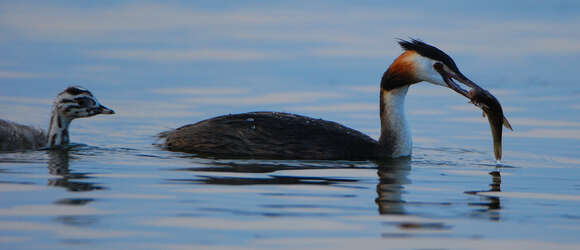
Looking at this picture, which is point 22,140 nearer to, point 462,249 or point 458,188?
point 458,188

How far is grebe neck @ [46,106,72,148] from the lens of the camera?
12.6 meters

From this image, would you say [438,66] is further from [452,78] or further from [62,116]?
[62,116]

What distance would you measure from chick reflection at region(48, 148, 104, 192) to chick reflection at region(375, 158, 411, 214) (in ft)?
7.53

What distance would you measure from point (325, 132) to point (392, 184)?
6.72 ft

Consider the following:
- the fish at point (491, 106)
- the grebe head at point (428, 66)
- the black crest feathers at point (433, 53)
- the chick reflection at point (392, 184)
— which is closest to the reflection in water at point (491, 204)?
the chick reflection at point (392, 184)

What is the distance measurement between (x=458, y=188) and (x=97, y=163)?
11.4ft

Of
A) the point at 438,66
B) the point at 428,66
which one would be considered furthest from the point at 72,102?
the point at 438,66

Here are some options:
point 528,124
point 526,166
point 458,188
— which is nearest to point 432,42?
point 528,124

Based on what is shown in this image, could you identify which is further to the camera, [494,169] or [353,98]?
[353,98]

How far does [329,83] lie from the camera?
21.8 m

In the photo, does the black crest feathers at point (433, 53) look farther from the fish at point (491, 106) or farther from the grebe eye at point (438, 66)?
the fish at point (491, 106)

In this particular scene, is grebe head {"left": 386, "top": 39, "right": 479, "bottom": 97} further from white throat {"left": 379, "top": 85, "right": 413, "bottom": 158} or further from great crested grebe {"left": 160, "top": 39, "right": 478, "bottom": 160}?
white throat {"left": 379, "top": 85, "right": 413, "bottom": 158}

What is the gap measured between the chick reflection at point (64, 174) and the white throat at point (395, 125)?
3361 mm

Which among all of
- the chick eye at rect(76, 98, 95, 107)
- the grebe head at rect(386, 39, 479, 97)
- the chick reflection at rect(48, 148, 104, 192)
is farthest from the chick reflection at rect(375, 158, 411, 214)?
the chick eye at rect(76, 98, 95, 107)
